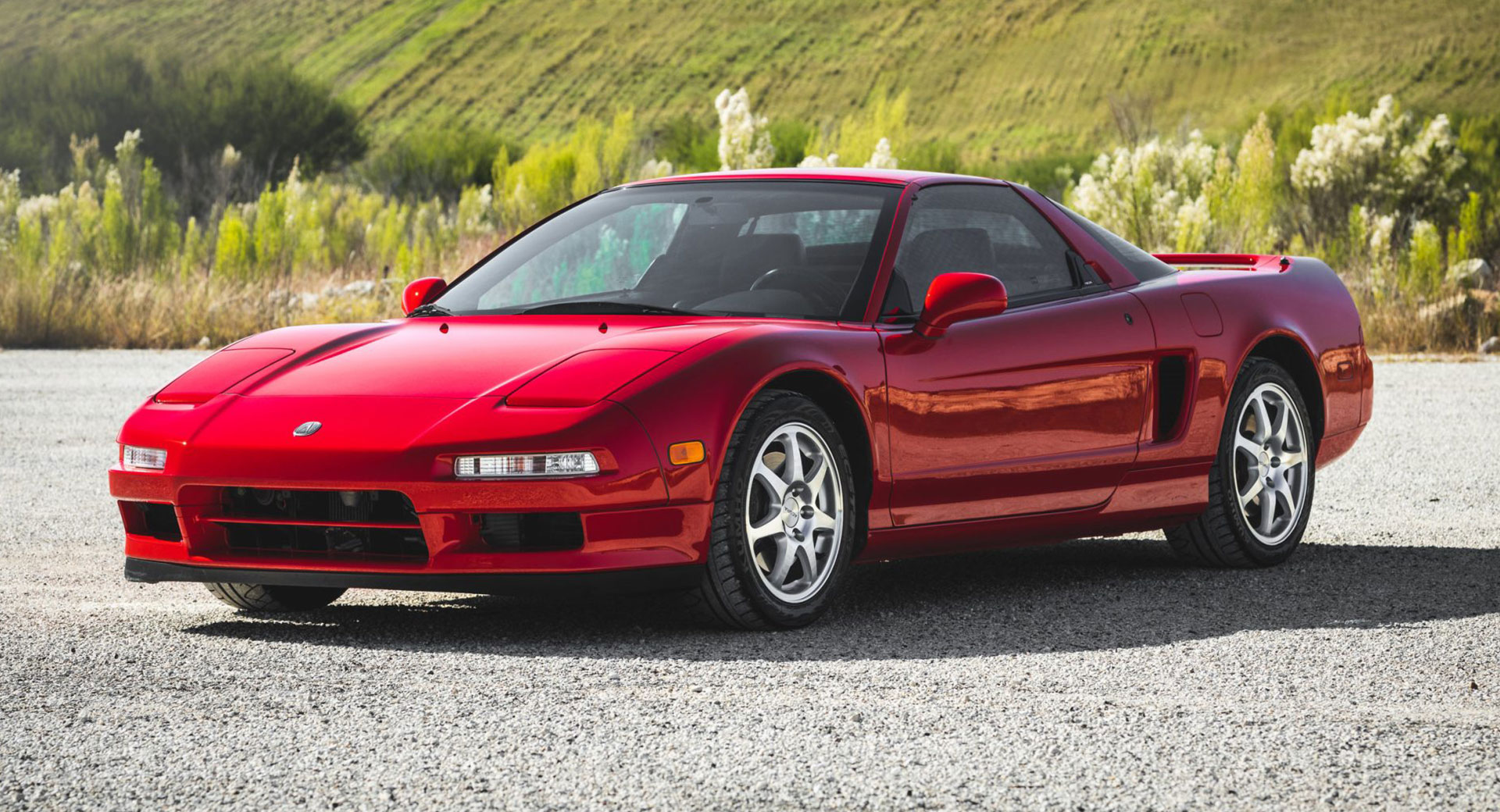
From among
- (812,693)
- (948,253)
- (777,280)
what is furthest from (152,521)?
(948,253)

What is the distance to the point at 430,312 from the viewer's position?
20.6 ft

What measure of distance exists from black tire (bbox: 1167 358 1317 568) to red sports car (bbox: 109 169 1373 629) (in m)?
0.01

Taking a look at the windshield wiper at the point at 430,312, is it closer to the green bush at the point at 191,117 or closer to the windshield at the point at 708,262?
the windshield at the point at 708,262

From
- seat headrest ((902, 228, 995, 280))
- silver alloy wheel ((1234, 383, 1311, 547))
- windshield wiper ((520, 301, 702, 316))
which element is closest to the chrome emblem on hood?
windshield wiper ((520, 301, 702, 316))

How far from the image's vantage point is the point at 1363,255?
770 inches

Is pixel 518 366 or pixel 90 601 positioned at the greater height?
pixel 518 366

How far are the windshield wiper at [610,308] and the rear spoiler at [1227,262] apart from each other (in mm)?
2313

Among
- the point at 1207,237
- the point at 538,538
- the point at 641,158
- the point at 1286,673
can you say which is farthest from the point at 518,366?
the point at 641,158

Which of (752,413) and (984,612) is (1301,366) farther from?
(752,413)

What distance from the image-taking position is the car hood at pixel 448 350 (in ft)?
17.0

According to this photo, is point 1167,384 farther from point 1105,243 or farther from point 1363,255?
point 1363,255

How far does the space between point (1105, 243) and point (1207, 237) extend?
12.9 m

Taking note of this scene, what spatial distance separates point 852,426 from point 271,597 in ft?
5.91

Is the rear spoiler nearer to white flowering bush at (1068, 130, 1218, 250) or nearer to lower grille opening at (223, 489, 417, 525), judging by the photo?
lower grille opening at (223, 489, 417, 525)
